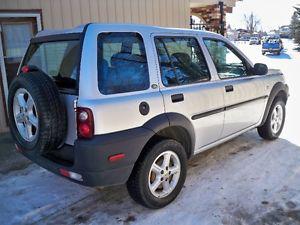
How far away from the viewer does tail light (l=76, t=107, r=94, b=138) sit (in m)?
2.91

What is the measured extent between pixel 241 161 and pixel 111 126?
245 centimetres

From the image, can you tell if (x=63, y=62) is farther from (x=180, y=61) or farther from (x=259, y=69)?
(x=259, y=69)

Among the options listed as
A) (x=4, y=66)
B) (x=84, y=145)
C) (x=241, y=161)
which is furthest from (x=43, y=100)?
(x=4, y=66)

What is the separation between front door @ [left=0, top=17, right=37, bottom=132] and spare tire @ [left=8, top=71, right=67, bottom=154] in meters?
3.26

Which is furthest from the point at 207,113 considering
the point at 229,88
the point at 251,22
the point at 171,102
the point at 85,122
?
the point at 251,22

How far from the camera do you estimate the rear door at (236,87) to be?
14.1 ft

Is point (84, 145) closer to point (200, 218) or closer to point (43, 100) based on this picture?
point (43, 100)

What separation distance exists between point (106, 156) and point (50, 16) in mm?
4575

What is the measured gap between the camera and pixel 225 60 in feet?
14.8

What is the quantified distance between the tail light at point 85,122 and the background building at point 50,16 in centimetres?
397

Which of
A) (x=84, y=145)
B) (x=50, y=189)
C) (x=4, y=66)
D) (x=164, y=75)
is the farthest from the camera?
(x=4, y=66)

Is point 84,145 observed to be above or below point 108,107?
below

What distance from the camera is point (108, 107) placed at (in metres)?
2.96

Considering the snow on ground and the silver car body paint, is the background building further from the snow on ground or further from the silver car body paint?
the silver car body paint
